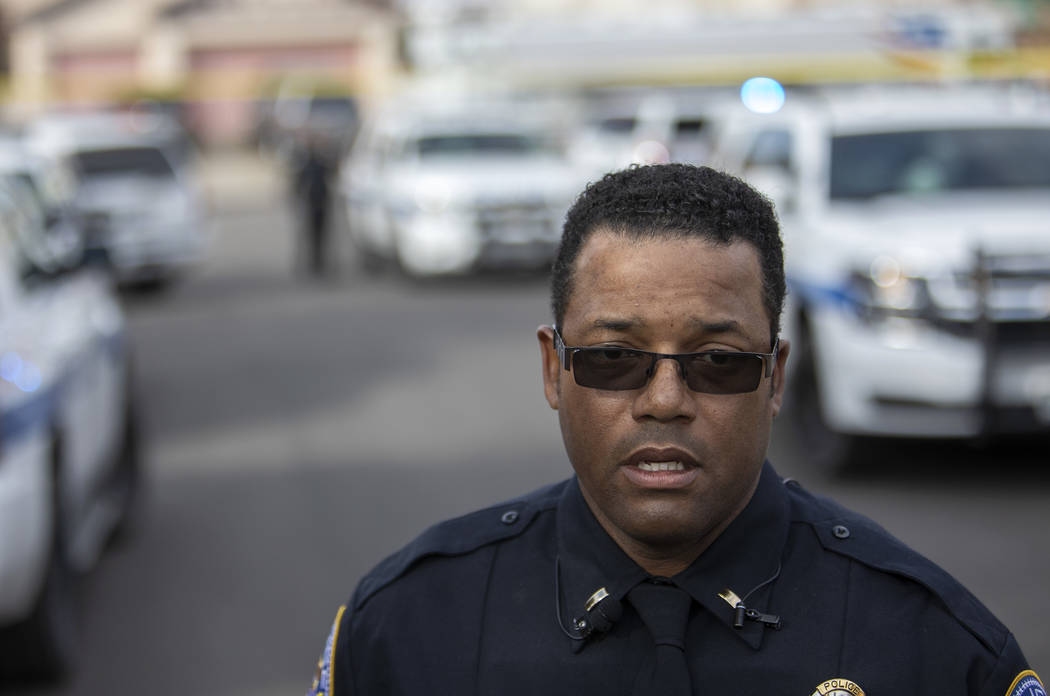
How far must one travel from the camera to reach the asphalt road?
17.9ft

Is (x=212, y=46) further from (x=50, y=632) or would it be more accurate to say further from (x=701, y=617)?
(x=701, y=617)

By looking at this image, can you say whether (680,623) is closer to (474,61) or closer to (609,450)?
(609,450)

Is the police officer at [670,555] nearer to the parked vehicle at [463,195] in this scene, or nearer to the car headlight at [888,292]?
the car headlight at [888,292]

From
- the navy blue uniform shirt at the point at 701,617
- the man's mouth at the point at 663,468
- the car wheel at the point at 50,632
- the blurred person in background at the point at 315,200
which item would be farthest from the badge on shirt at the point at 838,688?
the blurred person in background at the point at 315,200

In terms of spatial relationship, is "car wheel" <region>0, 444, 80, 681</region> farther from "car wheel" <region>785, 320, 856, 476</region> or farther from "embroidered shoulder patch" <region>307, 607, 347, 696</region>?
"car wheel" <region>785, 320, 856, 476</region>

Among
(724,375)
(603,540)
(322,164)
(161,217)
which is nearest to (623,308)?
(724,375)

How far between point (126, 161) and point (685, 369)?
52.2 feet

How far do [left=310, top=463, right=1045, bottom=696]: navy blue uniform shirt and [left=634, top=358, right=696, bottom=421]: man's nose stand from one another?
17cm

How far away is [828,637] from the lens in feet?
6.10

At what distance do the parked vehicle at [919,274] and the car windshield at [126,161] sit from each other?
990cm

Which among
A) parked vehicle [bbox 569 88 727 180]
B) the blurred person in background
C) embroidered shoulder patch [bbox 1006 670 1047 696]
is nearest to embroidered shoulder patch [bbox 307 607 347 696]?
embroidered shoulder patch [bbox 1006 670 1047 696]

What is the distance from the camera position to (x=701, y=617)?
6.19 ft

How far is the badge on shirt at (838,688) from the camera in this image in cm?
181

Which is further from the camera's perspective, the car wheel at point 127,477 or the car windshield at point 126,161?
the car windshield at point 126,161
